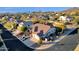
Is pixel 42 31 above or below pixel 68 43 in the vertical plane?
above

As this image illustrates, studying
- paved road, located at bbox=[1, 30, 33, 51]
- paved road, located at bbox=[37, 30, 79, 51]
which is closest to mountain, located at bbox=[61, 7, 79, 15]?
paved road, located at bbox=[37, 30, 79, 51]

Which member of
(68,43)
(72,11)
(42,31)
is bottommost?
(68,43)

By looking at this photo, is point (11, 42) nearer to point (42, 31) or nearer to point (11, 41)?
point (11, 41)

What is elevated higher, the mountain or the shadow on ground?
the mountain

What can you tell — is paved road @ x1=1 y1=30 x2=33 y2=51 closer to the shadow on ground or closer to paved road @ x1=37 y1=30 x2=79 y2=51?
the shadow on ground

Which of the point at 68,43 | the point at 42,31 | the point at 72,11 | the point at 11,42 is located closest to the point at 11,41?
the point at 11,42

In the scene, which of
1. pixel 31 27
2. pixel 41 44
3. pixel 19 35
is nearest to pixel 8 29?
pixel 19 35

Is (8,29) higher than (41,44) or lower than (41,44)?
higher
